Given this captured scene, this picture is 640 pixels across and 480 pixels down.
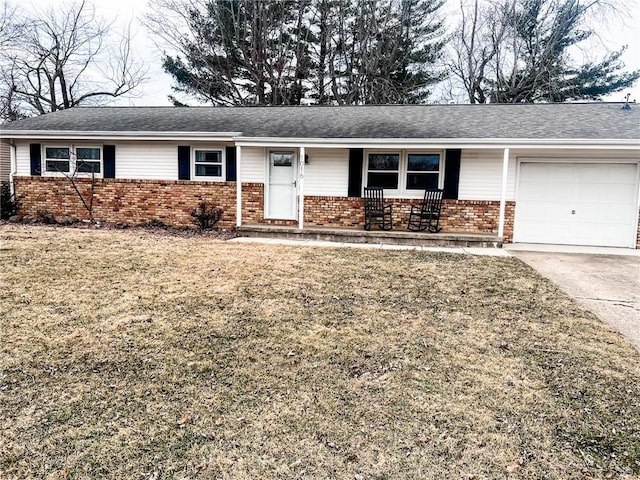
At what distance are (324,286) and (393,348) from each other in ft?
6.36

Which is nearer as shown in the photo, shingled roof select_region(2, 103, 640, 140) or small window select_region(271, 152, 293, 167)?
shingled roof select_region(2, 103, 640, 140)

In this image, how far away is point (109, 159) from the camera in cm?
1164

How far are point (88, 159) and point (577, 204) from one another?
40.4 feet

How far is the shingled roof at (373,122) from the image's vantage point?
9.64m

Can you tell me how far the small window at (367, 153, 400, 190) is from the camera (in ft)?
34.6

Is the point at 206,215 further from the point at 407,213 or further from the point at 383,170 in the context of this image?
the point at 407,213

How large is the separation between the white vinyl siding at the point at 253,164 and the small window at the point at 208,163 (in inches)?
24.9

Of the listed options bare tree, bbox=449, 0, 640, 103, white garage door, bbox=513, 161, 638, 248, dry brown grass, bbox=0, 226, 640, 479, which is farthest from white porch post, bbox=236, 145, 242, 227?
bare tree, bbox=449, 0, 640, 103

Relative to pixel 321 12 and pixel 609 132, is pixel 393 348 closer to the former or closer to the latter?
pixel 609 132

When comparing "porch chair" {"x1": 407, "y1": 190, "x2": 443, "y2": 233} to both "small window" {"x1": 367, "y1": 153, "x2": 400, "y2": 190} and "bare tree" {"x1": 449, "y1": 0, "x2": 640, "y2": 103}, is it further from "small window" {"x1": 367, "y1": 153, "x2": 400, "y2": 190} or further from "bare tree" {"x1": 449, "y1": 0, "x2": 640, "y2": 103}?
"bare tree" {"x1": 449, "y1": 0, "x2": 640, "y2": 103}

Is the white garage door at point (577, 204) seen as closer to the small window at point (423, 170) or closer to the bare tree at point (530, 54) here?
the small window at point (423, 170)

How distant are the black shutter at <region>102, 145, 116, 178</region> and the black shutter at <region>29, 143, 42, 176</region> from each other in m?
1.93

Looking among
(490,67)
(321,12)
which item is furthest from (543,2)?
(321,12)

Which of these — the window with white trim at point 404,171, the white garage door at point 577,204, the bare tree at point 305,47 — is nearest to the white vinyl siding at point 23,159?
the window with white trim at point 404,171
